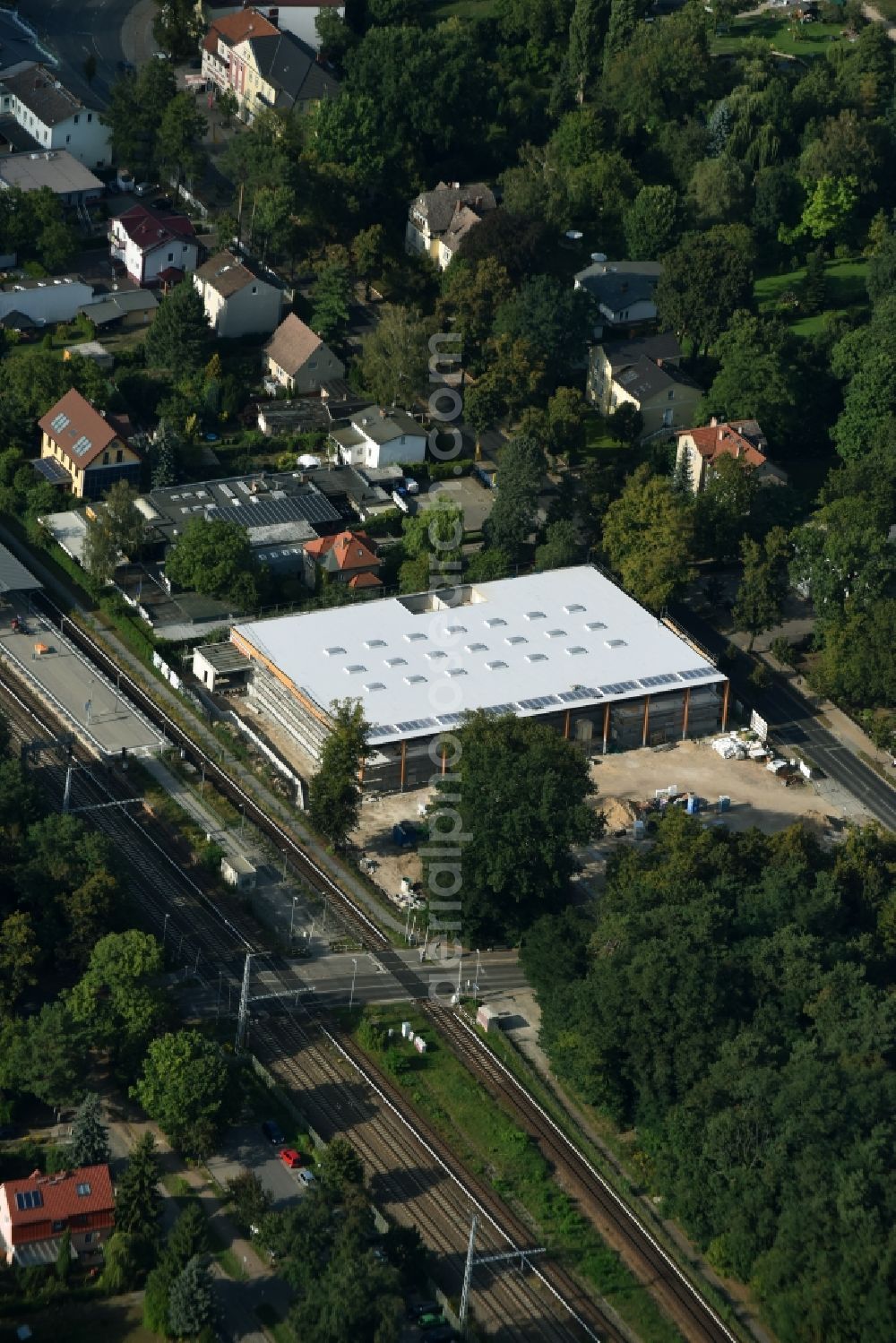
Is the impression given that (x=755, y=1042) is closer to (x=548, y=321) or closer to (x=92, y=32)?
(x=548, y=321)

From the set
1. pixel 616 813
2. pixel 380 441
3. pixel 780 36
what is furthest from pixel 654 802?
pixel 780 36

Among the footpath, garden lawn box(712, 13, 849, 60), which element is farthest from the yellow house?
garden lawn box(712, 13, 849, 60)

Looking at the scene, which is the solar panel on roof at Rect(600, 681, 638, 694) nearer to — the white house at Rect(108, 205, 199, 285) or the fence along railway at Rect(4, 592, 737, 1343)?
the fence along railway at Rect(4, 592, 737, 1343)

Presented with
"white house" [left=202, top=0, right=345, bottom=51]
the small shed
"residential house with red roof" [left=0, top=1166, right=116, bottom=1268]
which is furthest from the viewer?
"white house" [left=202, top=0, right=345, bottom=51]

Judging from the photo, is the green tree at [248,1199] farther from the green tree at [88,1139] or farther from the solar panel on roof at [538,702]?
the solar panel on roof at [538,702]

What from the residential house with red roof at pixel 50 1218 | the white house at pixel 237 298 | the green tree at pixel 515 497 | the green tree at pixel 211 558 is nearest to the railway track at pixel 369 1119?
the residential house with red roof at pixel 50 1218

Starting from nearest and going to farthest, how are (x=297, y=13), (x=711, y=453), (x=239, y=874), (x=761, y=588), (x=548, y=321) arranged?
(x=239, y=874), (x=761, y=588), (x=711, y=453), (x=548, y=321), (x=297, y=13)

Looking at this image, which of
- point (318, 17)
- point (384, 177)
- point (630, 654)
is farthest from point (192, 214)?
point (630, 654)

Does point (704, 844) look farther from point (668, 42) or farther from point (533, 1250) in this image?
point (668, 42)
